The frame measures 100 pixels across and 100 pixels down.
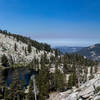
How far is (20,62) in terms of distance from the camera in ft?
625

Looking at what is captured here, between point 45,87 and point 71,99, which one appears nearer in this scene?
point 71,99

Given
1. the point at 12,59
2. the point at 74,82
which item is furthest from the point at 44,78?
the point at 12,59

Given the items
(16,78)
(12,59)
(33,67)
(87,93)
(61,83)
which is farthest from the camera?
(12,59)

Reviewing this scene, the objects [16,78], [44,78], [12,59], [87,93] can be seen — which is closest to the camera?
[87,93]

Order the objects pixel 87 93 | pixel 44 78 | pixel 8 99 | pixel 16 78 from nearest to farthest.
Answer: pixel 87 93, pixel 8 99, pixel 16 78, pixel 44 78

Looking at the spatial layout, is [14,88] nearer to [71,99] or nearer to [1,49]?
[71,99]

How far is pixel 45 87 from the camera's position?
2606 inches

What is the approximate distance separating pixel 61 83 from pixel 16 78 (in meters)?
21.7

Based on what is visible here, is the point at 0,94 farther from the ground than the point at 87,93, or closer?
closer

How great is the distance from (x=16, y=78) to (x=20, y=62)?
5220 inches

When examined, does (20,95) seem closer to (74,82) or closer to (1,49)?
(74,82)

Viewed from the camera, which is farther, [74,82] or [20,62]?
[20,62]

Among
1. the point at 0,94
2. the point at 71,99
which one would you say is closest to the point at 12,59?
the point at 0,94

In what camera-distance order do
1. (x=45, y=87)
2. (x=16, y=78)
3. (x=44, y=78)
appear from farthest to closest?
(x=44, y=78) < (x=45, y=87) < (x=16, y=78)
